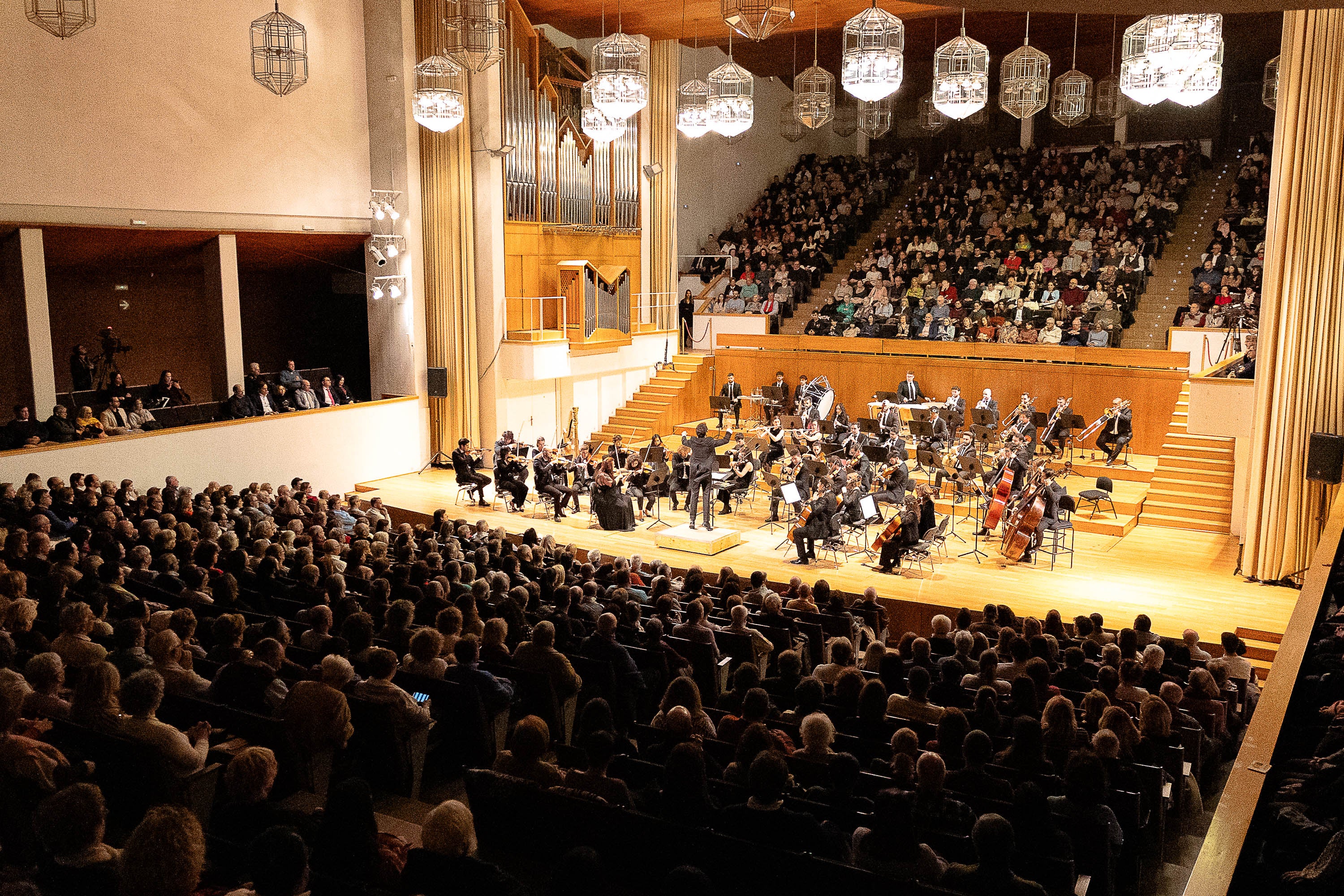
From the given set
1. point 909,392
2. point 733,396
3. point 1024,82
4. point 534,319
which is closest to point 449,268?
point 534,319

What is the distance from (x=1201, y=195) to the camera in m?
19.1

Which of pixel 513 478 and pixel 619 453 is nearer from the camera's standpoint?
pixel 513 478

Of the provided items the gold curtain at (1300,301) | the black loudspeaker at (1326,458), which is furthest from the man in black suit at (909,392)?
the black loudspeaker at (1326,458)

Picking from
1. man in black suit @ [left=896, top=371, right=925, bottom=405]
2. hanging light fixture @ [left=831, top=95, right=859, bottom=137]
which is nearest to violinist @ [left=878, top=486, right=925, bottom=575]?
man in black suit @ [left=896, top=371, right=925, bottom=405]

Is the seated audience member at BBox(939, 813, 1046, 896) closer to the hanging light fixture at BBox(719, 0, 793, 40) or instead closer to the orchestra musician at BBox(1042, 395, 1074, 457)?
the hanging light fixture at BBox(719, 0, 793, 40)

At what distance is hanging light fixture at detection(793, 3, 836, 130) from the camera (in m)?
8.67

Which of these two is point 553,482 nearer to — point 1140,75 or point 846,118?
point 1140,75

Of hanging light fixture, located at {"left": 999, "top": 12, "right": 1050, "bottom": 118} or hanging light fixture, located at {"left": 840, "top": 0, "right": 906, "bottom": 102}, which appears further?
hanging light fixture, located at {"left": 999, "top": 12, "right": 1050, "bottom": 118}

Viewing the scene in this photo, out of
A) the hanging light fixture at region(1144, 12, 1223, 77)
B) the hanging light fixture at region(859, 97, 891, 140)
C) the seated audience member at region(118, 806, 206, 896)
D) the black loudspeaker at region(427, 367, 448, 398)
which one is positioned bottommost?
the seated audience member at region(118, 806, 206, 896)

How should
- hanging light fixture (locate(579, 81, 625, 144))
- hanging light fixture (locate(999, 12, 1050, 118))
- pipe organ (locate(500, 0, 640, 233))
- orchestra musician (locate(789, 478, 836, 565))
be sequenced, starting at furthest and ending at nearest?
pipe organ (locate(500, 0, 640, 233)), orchestra musician (locate(789, 478, 836, 565)), hanging light fixture (locate(579, 81, 625, 144)), hanging light fixture (locate(999, 12, 1050, 118))

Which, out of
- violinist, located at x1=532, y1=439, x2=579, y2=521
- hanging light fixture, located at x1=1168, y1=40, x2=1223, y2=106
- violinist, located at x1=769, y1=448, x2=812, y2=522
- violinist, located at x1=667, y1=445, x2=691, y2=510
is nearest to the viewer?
hanging light fixture, located at x1=1168, y1=40, x2=1223, y2=106

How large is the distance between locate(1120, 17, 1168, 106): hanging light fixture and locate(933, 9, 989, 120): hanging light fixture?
0.90 meters

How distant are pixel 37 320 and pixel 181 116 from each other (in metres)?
2.91

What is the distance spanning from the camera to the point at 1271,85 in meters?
10.6
